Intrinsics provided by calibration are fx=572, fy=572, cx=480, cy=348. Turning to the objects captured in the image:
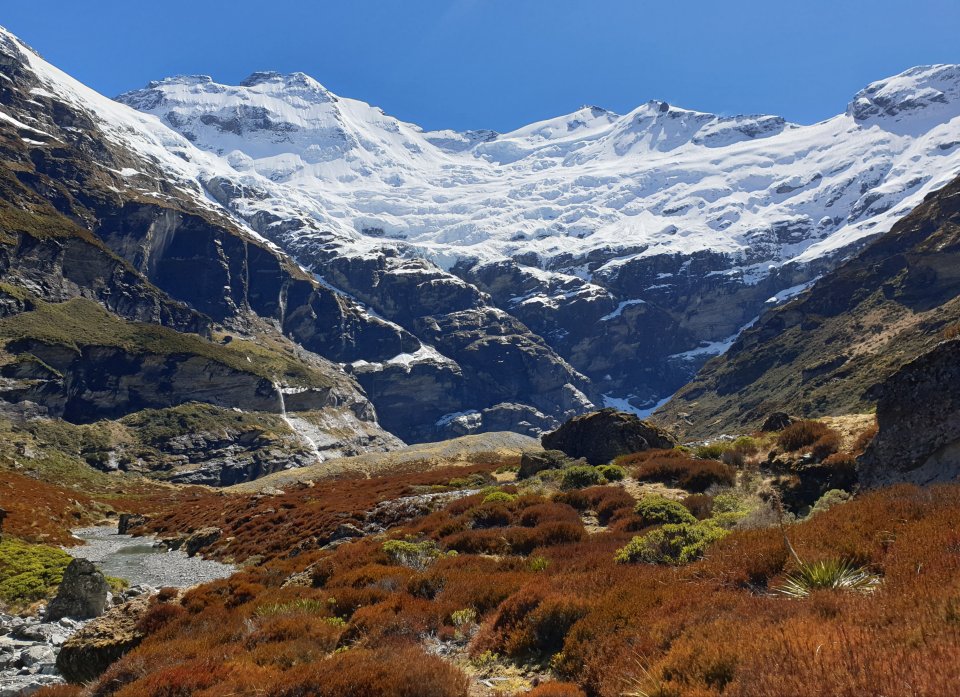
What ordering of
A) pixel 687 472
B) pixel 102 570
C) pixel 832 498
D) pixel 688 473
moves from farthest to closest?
pixel 102 570 → pixel 687 472 → pixel 688 473 → pixel 832 498

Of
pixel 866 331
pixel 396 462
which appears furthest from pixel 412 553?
pixel 866 331

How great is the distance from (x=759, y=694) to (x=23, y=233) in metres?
231

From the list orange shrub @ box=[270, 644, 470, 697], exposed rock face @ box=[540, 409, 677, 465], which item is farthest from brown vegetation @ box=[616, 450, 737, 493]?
orange shrub @ box=[270, 644, 470, 697]

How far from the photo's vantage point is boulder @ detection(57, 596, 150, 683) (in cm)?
1127

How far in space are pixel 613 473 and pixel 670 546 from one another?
41.4ft

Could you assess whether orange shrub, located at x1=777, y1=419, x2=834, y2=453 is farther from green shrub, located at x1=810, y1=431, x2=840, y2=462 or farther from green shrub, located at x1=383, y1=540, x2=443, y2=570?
green shrub, located at x1=383, y1=540, x2=443, y2=570

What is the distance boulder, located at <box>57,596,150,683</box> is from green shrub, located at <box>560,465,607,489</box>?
15.8m

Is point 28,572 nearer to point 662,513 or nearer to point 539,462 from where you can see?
point 662,513

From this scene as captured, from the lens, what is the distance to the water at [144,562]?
25281 millimetres

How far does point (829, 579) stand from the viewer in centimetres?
705

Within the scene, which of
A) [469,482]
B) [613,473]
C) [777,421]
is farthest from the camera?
[469,482]

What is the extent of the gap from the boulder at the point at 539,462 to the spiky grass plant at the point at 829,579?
84.6 feet

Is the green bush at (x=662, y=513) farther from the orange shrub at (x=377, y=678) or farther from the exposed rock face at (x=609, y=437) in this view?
the exposed rock face at (x=609, y=437)

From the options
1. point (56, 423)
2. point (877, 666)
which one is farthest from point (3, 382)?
point (877, 666)
